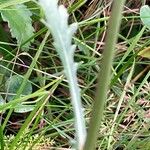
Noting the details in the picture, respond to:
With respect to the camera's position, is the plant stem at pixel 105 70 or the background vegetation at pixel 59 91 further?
the background vegetation at pixel 59 91

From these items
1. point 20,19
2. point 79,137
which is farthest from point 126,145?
point 79,137

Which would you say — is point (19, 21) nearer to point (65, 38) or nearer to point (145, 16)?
point (145, 16)

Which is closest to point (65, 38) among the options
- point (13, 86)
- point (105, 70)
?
point (105, 70)

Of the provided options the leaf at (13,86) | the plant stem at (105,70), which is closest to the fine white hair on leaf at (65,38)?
the plant stem at (105,70)

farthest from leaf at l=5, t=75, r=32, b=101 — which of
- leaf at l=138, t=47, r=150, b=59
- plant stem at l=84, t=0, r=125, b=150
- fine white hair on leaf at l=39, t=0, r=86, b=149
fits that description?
plant stem at l=84, t=0, r=125, b=150

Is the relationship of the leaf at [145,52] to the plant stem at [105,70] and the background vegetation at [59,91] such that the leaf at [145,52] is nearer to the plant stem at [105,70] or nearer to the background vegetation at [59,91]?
the background vegetation at [59,91]

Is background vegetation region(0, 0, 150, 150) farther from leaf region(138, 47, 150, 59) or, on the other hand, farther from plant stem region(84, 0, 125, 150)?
plant stem region(84, 0, 125, 150)

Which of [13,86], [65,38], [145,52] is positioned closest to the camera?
[65,38]
